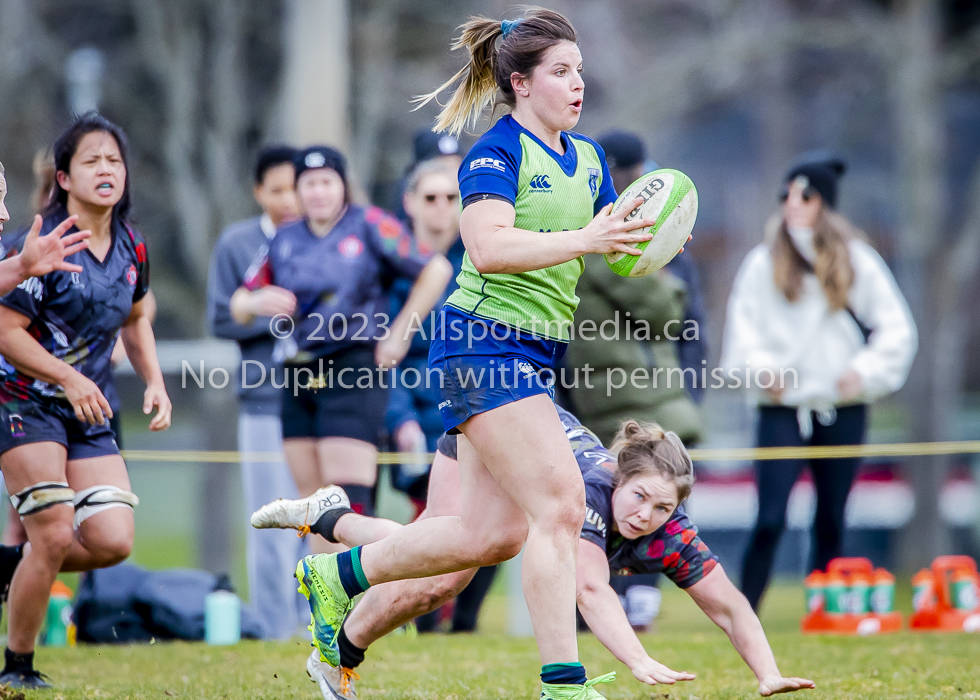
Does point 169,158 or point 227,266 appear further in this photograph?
point 169,158

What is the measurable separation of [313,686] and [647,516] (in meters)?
1.58

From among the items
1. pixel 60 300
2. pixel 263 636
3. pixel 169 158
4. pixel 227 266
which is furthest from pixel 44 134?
pixel 60 300

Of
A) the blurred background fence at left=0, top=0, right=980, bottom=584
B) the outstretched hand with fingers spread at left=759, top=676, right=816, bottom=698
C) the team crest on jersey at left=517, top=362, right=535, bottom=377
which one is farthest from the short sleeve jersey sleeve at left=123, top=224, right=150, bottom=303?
the blurred background fence at left=0, top=0, right=980, bottom=584

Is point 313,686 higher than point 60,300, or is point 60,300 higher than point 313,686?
point 60,300

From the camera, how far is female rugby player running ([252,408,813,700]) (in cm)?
428

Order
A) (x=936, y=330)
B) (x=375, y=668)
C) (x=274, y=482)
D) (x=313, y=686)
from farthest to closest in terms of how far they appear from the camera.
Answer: (x=936, y=330)
(x=274, y=482)
(x=375, y=668)
(x=313, y=686)

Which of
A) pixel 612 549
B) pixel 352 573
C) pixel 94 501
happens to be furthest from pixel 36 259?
pixel 612 549

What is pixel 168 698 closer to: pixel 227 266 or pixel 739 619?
pixel 739 619

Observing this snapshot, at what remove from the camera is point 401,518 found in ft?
44.7

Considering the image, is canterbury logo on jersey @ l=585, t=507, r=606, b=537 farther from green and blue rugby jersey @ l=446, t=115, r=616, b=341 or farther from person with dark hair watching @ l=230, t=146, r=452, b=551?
person with dark hair watching @ l=230, t=146, r=452, b=551

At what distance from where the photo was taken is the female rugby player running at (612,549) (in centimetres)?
428

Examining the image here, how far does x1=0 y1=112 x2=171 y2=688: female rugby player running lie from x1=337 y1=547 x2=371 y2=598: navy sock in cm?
110

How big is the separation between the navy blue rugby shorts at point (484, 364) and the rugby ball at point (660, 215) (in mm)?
379

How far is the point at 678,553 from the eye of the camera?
4520 mm
